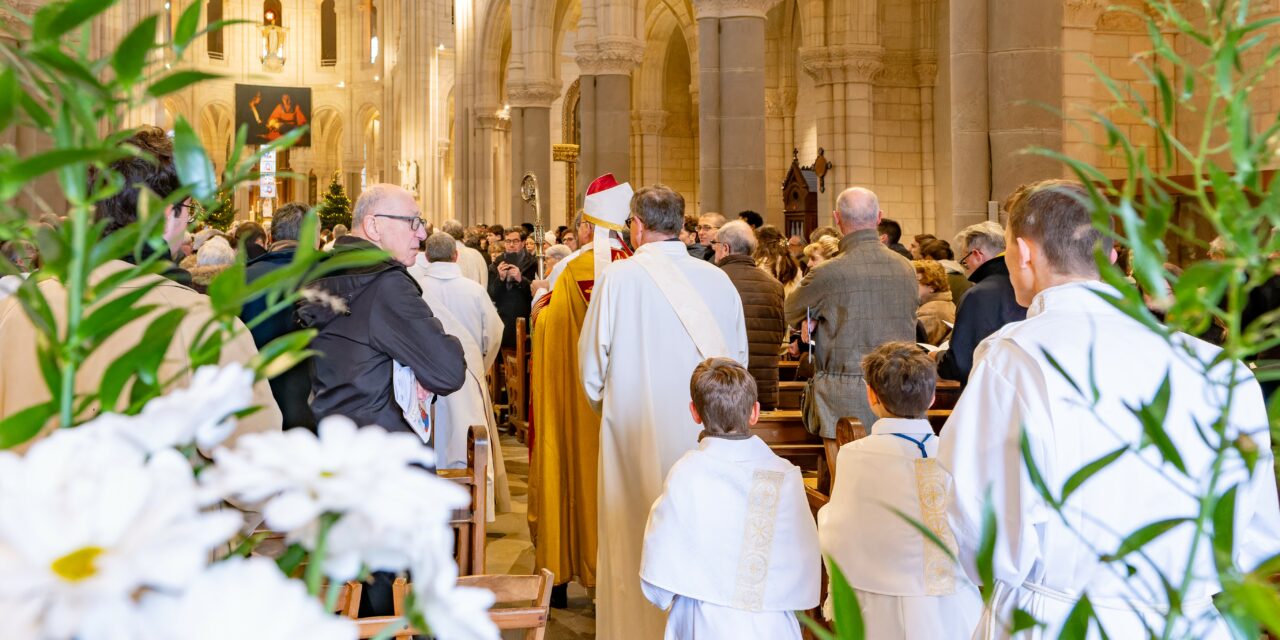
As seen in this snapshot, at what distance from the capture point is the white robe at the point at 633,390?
4.78m

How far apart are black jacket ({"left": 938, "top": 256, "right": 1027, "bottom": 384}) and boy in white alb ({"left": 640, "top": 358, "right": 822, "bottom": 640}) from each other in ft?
4.62

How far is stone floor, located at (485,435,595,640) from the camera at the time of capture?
5.52m

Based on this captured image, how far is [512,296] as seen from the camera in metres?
11.3

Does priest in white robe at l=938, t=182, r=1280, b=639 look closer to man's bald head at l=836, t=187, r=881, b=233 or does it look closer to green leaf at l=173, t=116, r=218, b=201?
green leaf at l=173, t=116, r=218, b=201

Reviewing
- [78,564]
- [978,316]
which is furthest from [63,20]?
[978,316]

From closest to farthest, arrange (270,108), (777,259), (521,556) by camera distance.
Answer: (521,556)
(777,259)
(270,108)

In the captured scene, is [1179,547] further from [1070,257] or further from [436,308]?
[436,308]

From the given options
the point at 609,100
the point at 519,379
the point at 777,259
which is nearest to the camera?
the point at 777,259

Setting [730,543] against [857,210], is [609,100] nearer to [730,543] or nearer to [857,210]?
[857,210]

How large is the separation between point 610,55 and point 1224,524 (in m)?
15.4

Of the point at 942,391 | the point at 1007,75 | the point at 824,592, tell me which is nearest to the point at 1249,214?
the point at 824,592

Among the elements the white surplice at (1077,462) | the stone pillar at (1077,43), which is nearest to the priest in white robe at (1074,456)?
the white surplice at (1077,462)

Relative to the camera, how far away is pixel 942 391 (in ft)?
19.7

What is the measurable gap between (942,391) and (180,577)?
5719 mm
